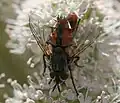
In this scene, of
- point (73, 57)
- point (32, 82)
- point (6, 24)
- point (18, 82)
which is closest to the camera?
point (73, 57)

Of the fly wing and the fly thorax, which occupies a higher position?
the fly wing

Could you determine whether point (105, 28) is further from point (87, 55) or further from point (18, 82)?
point (18, 82)

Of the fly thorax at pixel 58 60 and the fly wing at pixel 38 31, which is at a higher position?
the fly wing at pixel 38 31

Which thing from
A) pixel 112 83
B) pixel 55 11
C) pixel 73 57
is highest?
pixel 55 11

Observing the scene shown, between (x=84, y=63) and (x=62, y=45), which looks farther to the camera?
(x=84, y=63)

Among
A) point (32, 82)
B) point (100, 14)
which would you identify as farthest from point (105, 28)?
point (32, 82)
